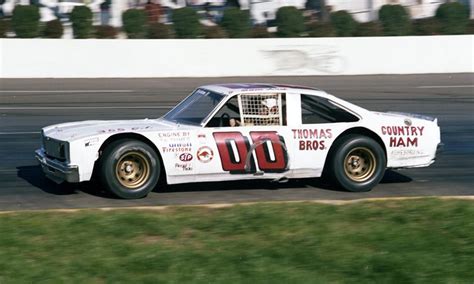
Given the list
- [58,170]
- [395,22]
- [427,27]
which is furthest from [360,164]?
[427,27]

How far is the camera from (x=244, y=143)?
1026cm

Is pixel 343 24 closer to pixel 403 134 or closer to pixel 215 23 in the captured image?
pixel 215 23

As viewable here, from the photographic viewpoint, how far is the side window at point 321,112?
10.6m

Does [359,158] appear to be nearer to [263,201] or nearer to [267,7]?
[263,201]

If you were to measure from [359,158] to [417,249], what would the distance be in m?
3.19

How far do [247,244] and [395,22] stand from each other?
944 inches

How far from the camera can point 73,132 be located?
10.2 meters

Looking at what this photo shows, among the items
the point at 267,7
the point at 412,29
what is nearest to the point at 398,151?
the point at 412,29

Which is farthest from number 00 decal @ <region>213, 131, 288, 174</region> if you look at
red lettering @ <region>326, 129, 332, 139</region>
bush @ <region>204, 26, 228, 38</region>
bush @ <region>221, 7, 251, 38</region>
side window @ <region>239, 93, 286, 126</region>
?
bush @ <region>221, 7, 251, 38</region>

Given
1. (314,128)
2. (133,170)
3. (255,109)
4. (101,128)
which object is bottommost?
(133,170)

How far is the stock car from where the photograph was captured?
394 inches

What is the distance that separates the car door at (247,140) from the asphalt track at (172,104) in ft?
1.07

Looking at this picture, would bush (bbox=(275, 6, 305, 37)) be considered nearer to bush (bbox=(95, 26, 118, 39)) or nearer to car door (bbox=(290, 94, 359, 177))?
bush (bbox=(95, 26, 118, 39))

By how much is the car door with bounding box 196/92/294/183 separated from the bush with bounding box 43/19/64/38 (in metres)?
19.3
